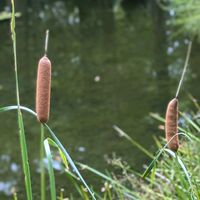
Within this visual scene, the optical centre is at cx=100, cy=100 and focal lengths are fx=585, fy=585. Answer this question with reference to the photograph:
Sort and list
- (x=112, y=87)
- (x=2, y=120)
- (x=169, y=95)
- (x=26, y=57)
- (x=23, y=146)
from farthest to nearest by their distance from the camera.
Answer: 1. (x=26, y=57)
2. (x=112, y=87)
3. (x=169, y=95)
4. (x=2, y=120)
5. (x=23, y=146)

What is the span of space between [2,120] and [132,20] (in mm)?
8556

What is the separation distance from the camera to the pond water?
6281 millimetres

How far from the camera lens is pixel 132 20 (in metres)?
15.4

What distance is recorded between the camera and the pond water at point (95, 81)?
6.28 metres

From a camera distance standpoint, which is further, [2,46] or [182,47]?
[2,46]

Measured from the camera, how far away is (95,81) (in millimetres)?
9273

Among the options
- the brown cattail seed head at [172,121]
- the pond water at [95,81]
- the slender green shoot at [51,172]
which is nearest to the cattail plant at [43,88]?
the slender green shoot at [51,172]

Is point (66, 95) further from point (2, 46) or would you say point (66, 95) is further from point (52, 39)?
point (52, 39)

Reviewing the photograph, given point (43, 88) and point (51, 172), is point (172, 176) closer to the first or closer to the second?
point (51, 172)

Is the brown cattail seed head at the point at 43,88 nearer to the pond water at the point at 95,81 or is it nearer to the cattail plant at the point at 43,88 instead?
the cattail plant at the point at 43,88

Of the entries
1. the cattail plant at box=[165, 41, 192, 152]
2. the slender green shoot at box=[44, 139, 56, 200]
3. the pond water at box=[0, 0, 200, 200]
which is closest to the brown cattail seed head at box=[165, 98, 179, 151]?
the cattail plant at box=[165, 41, 192, 152]

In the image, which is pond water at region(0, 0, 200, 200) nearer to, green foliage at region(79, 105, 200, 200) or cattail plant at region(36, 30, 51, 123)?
green foliage at region(79, 105, 200, 200)

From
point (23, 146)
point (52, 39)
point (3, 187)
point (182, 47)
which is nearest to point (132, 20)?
point (52, 39)

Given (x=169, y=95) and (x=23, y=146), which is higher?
(x=23, y=146)
